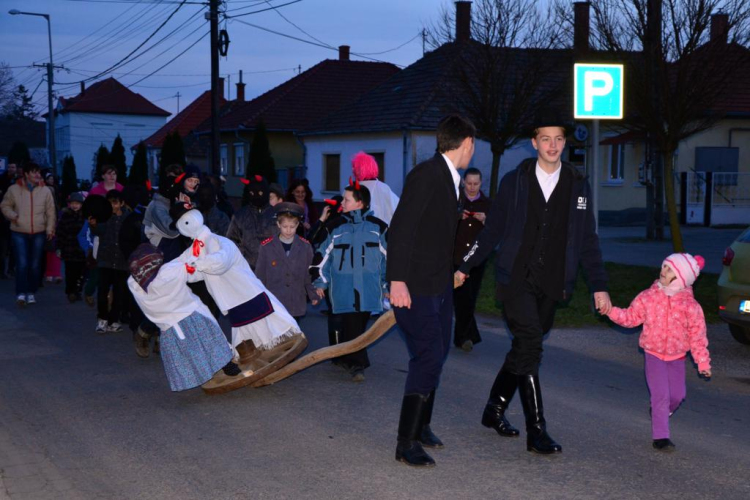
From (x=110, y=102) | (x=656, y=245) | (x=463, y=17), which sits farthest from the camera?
(x=110, y=102)

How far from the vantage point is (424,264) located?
538 centimetres

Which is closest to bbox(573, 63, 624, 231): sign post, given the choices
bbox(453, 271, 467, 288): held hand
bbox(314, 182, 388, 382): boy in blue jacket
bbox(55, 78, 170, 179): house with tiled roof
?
bbox(314, 182, 388, 382): boy in blue jacket

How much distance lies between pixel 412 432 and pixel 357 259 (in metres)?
2.73

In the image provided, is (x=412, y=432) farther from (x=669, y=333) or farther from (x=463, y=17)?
(x=463, y=17)

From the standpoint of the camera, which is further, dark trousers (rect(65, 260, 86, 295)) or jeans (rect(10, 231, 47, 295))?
dark trousers (rect(65, 260, 86, 295))

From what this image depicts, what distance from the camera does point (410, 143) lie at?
3250 centimetres

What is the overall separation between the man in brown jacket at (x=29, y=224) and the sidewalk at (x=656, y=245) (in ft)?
35.2

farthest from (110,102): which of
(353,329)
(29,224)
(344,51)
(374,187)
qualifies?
(353,329)

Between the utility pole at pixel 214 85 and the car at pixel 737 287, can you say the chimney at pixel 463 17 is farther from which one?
the car at pixel 737 287

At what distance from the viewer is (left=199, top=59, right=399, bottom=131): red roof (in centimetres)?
4617

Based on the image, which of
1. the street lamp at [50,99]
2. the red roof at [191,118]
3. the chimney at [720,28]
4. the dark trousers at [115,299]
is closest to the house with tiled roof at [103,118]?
the red roof at [191,118]

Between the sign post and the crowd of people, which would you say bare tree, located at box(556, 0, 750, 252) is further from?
the crowd of people

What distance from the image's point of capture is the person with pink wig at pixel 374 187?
29.9 feet

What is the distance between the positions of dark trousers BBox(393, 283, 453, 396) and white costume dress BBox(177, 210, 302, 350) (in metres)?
2.42
